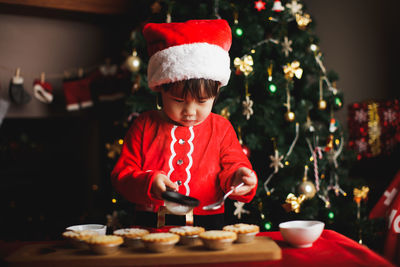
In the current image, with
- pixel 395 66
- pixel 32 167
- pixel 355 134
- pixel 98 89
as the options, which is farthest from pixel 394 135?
pixel 32 167

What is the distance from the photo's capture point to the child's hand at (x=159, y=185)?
0.97m

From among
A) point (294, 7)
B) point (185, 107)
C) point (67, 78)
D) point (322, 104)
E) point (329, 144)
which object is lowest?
point (329, 144)

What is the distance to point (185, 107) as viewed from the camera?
1082 mm

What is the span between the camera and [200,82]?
1076 mm

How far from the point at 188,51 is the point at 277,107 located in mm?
942

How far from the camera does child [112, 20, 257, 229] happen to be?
1.07 m

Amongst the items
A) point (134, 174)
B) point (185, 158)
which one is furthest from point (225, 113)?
point (134, 174)

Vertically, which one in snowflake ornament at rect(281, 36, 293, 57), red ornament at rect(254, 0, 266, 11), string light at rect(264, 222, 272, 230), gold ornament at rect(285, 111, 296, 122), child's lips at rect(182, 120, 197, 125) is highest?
red ornament at rect(254, 0, 266, 11)

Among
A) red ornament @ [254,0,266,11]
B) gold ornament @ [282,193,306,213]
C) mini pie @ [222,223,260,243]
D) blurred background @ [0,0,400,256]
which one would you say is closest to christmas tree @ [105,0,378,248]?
red ornament @ [254,0,266,11]

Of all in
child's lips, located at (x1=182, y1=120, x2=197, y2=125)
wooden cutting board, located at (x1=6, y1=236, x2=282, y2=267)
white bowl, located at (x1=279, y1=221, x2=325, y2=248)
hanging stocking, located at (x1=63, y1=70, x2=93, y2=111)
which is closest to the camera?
wooden cutting board, located at (x1=6, y1=236, x2=282, y2=267)

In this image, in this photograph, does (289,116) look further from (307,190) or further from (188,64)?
(188,64)

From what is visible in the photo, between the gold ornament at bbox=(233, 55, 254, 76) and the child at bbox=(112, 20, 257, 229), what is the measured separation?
1.93ft

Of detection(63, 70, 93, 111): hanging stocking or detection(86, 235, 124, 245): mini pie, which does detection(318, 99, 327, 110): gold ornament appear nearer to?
detection(86, 235, 124, 245): mini pie

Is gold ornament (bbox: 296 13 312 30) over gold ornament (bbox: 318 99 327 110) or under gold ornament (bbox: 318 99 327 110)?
over
